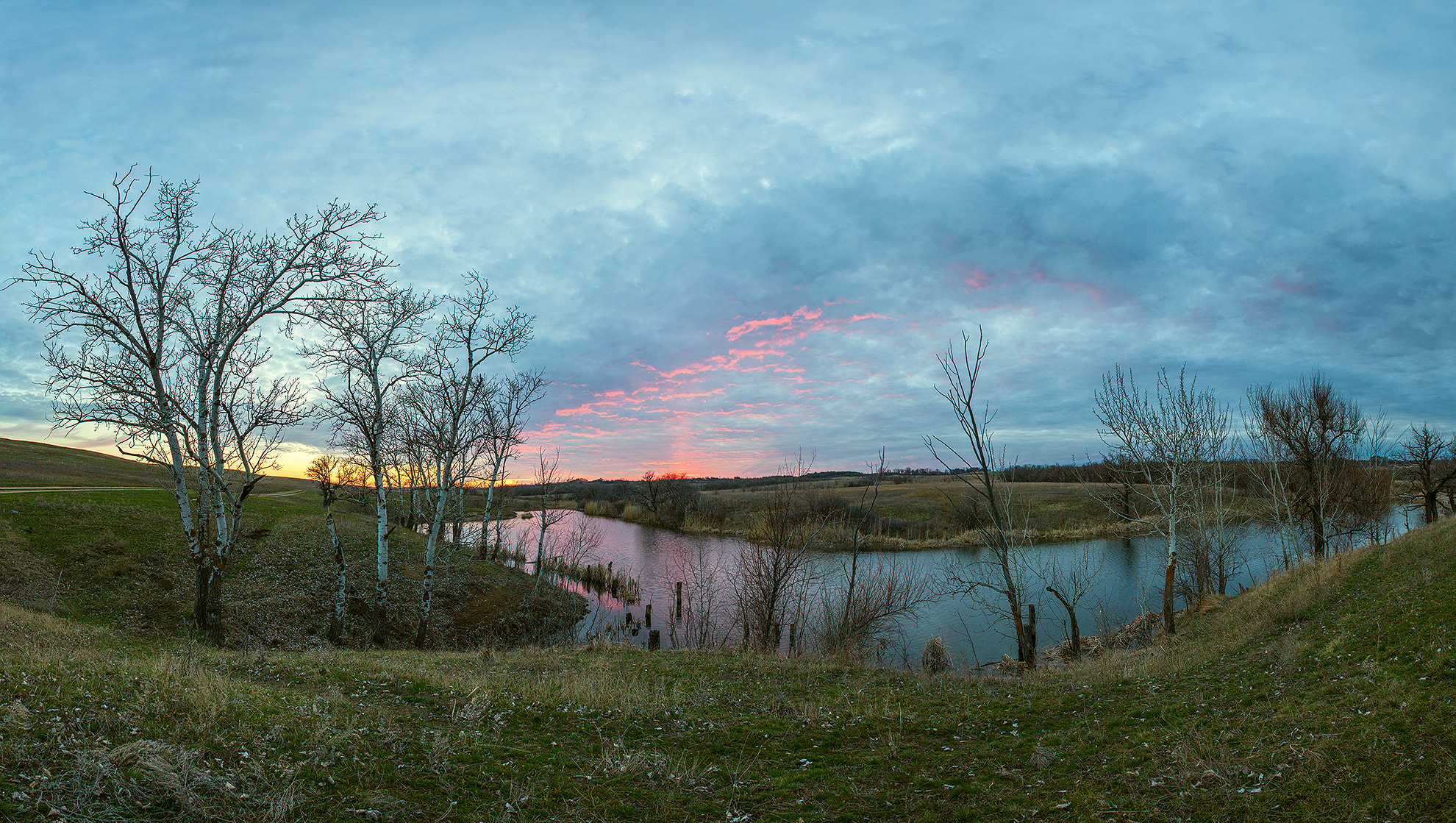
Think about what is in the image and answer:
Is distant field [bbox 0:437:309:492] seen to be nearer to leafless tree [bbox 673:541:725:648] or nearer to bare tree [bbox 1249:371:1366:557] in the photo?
leafless tree [bbox 673:541:725:648]

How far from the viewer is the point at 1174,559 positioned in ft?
57.8

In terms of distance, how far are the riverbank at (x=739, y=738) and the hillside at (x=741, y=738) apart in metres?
0.03

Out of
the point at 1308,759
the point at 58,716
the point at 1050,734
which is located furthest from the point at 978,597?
the point at 58,716

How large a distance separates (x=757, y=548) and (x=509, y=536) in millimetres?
35031

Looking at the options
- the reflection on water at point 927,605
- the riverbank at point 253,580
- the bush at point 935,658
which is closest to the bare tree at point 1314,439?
the reflection on water at point 927,605

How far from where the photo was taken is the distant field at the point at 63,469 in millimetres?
34375

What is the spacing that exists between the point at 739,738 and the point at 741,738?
31 mm

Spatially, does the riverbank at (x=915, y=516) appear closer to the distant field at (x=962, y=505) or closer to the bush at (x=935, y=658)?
the distant field at (x=962, y=505)

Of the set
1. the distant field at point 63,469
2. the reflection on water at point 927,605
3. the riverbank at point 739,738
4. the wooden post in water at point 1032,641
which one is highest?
the distant field at point 63,469

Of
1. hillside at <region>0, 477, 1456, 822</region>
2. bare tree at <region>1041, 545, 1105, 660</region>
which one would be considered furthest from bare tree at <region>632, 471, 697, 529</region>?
hillside at <region>0, 477, 1456, 822</region>

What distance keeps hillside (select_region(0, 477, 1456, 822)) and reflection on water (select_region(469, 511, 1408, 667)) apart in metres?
10.4

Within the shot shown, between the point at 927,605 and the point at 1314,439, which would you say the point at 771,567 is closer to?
the point at 927,605

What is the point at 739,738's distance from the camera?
830cm

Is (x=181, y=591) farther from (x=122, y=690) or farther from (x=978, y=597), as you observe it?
(x=978, y=597)
